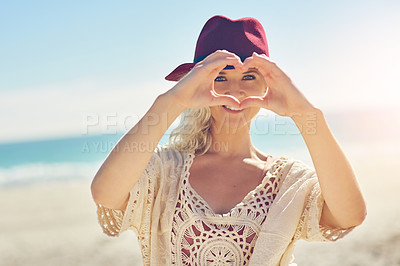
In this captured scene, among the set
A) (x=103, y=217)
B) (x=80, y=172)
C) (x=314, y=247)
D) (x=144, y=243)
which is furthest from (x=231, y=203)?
(x=80, y=172)

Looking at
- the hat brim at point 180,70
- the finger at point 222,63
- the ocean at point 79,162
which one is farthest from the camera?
the ocean at point 79,162

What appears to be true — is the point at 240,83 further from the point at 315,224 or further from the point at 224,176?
the point at 315,224

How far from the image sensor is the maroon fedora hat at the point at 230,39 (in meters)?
2.20

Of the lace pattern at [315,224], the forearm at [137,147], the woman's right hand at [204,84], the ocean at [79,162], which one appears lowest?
the ocean at [79,162]

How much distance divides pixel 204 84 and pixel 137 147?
1.12 feet

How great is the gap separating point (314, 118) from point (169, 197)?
75 cm

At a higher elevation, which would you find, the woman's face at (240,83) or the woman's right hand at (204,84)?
the woman's right hand at (204,84)

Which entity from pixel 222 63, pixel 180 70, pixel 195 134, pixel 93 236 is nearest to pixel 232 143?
pixel 195 134

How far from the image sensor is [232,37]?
2197 mm

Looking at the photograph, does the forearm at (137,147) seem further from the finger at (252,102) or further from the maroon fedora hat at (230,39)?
the maroon fedora hat at (230,39)

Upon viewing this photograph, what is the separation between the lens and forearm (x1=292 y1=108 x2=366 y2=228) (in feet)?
5.67

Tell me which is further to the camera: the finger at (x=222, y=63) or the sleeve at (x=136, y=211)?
the sleeve at (x=136, y=211)

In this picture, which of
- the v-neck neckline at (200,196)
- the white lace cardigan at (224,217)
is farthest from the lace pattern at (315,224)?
the v-neck neckline at (200,196)

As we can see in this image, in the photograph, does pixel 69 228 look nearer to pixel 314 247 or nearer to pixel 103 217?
pixel 314 247
